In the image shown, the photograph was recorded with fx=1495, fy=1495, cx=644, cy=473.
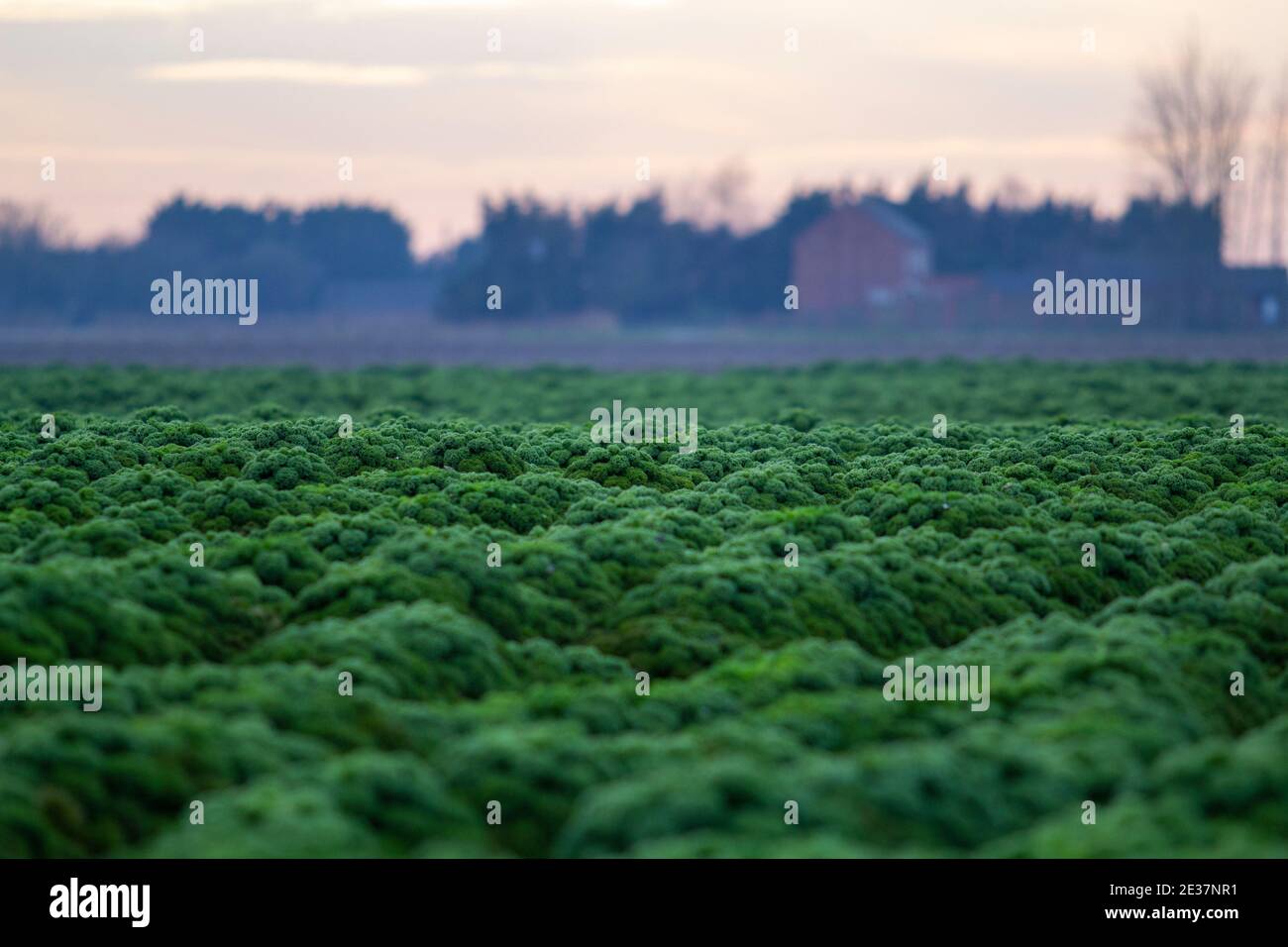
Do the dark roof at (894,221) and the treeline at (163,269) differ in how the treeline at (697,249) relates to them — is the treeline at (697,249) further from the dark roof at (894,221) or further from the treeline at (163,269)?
the treeline at (163,269)

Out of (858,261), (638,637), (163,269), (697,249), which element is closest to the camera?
(638,637)

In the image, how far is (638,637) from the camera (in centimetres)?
2238

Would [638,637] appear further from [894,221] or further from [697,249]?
[697,249]

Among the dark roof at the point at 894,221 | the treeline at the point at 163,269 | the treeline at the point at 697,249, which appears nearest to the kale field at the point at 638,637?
the dark roof at the point at 894,221

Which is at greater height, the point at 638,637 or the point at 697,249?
the point at 697,249

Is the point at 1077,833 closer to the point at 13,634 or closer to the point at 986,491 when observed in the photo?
the point at 13,634

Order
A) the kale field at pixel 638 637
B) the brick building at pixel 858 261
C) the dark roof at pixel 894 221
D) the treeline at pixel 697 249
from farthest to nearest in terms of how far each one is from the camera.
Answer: the treeline at pixel 697 249 → the dark roof at pixel 894 221 → the brick building at pixel 858 261 → the kale field at pixel 638 637

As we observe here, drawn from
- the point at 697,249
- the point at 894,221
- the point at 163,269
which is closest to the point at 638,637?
the point at 894,221

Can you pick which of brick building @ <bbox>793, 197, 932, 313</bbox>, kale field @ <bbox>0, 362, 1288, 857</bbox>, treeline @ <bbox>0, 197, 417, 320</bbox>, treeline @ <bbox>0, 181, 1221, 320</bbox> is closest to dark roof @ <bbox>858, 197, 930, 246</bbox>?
brick building @ <bbox>793, 197, 932, 313</bbox>

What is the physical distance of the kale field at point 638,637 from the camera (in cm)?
1549

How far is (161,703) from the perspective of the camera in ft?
59.9
